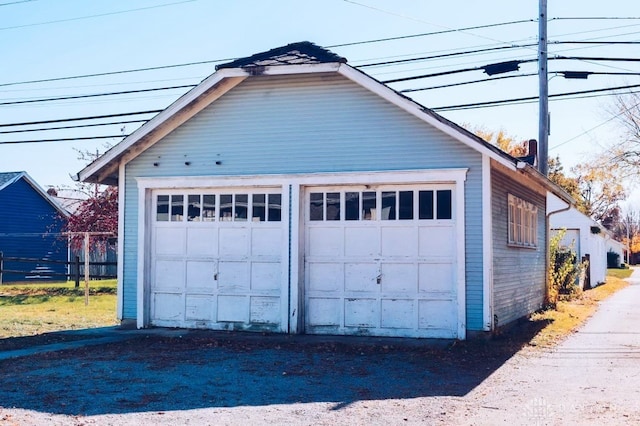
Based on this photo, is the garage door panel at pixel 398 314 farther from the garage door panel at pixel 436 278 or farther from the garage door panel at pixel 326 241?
the garage door panel at pixel 326 241


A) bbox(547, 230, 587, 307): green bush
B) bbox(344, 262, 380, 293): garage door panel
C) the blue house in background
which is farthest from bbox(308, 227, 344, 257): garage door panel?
the blue house in background

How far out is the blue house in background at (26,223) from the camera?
116 ft

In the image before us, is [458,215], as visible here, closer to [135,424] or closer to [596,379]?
[596,379]

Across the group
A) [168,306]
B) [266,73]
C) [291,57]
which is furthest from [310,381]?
[291,57]

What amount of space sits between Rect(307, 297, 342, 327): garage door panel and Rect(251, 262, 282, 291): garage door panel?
689 millimetres

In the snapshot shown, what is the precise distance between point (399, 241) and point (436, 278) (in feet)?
2.94

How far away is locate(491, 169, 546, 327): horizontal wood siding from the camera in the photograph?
13.3m

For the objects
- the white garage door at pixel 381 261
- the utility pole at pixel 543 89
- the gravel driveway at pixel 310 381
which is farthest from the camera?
the utility pole at pixel 543 89

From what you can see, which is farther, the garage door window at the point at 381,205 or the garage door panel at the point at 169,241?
the garage door panel at the point at 169,241

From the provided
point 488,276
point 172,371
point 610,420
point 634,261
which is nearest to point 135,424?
point 172,371

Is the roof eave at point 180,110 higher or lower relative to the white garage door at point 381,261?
higher

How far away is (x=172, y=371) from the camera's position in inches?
390

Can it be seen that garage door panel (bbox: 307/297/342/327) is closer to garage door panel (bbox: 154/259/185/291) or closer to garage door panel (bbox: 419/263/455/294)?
garage door panel (bbox: 419/263/455/294)

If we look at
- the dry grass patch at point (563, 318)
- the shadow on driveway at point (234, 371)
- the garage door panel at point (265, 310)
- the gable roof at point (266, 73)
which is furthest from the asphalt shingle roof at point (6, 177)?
the dry grass patch at point (563, 318)
